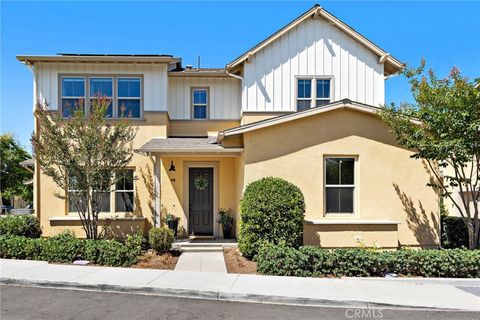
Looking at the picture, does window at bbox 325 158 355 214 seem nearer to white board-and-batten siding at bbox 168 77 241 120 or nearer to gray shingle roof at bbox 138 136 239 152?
gray shingle roof at bbox 138 136 239 152

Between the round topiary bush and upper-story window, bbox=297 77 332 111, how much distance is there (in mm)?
4994

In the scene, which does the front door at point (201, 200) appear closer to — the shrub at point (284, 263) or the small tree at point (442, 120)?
the shrub at point (284, 263)

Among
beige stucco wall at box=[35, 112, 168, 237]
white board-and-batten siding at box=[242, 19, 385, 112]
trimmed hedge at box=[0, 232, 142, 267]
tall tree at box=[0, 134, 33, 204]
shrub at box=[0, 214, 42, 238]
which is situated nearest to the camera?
trimmed hedge at box=[0, 232, 142, 267]

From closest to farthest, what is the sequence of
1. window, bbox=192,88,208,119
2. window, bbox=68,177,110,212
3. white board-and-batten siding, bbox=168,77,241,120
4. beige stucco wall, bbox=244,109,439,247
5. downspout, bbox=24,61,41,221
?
beige stucco wall, bbox=244,109,439,247, window, bbox=68,177,110,212, downspout, bbox=24,61,41,221, white board-and-batten siding, bbox=168,77,241,120, window, bbox=192,88,208,119

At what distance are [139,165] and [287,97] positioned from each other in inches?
241

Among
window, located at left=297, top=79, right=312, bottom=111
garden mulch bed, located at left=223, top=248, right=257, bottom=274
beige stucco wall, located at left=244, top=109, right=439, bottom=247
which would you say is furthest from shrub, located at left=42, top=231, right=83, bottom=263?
window, located at left=297, top=79, right=312, bottom=111

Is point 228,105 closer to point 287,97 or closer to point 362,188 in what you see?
point 287,97

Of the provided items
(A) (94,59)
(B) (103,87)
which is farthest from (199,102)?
(A) (94,59)

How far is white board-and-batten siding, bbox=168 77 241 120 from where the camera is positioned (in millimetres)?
14672

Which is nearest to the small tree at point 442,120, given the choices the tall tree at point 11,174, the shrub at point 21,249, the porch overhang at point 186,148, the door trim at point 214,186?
the porch overhang at point 186,148

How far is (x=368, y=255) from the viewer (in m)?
8.72

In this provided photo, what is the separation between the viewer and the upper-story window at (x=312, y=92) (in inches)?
551

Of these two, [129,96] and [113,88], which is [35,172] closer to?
[113,88]

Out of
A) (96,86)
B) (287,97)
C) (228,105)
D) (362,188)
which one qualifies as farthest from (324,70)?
(96,86)
